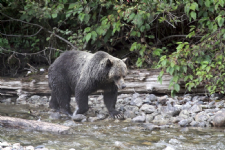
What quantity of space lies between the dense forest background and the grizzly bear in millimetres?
1186

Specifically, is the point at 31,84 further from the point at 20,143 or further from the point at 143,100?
the point at 20,143

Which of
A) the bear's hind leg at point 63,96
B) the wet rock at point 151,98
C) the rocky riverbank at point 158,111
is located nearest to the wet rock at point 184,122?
the rocky riverbank at point 158,111

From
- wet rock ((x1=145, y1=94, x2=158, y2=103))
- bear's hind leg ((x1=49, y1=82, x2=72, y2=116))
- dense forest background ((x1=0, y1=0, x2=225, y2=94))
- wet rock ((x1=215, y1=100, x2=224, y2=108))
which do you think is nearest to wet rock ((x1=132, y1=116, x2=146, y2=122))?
dense forest background ((x1=0, y1=0, x2=225, y2=94))

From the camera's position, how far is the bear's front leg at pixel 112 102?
21.1ft

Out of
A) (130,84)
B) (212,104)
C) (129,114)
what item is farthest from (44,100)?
(212,104)

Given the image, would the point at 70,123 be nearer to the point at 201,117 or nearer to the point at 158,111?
the point at 158,111

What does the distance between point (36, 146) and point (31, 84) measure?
429cm

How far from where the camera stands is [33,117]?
646 cm

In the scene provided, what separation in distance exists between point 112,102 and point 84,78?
835 millimetres

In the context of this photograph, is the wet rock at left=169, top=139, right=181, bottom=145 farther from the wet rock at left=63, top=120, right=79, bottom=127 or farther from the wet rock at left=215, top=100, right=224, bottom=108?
the wet rock at left=215, top=100, right=224, bottom=108

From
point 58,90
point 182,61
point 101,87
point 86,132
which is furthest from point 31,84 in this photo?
point 182,61

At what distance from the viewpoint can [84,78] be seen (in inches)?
250

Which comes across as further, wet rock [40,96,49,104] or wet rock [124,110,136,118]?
wet rock [40,96,49,104]

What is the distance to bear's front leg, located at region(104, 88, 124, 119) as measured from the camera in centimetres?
643
